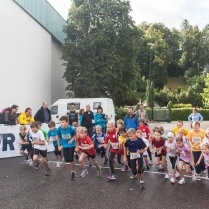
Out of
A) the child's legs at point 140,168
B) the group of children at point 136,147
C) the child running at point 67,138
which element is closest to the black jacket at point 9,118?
the group of children at point 136,147

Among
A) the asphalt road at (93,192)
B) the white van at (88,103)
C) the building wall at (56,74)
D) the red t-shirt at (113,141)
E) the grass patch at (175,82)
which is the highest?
the grass patch at (175,82)

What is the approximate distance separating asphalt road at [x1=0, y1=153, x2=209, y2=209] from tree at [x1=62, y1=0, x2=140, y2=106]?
21.7m

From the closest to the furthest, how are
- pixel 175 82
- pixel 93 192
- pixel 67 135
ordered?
pixel 93 192, pixel 67 135, pixel 175 82

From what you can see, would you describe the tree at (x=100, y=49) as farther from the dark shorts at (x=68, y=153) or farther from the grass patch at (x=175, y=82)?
the grass patch at (x=175, y=82)

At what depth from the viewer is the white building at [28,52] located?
72.8 ft

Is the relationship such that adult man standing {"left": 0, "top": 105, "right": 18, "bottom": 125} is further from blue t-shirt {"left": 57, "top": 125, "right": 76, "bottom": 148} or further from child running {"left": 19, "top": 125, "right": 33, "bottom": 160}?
blue t-shirt {"left": 57, "top": 125, "right": 76, "bottom": 148}

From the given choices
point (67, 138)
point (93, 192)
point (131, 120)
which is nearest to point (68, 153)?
point (67, 138)

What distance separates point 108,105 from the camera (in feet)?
76.5

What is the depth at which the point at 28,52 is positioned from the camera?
2580cm

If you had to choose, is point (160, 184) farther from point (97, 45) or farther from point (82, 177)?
point (97, 45)

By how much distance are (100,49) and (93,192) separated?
25259 mm

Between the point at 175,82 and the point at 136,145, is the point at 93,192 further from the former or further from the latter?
the point at 175,82

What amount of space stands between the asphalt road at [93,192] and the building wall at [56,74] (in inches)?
940

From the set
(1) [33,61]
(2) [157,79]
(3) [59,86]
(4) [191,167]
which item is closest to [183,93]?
(2) [157,79]
